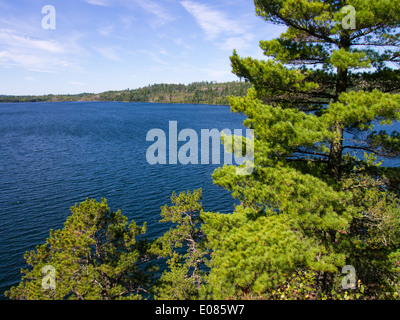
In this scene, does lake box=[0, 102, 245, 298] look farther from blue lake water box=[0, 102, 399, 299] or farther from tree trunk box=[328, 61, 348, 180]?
tree trunk box=[328, 61, 348, 180]

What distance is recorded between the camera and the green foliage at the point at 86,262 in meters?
10.5

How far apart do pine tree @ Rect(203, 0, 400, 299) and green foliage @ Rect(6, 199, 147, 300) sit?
5005 mm

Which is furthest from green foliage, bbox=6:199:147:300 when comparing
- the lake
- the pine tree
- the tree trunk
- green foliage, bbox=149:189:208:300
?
the lake

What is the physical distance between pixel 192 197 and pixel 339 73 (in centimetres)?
1064

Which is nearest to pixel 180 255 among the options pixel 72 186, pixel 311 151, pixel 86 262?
pixel 86 262

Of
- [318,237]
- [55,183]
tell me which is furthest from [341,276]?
[55,183]

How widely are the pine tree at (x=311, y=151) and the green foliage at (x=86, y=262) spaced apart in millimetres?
5005

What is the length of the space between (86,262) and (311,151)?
34.5 feet

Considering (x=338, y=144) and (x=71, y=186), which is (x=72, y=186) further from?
(x=338, y=144)

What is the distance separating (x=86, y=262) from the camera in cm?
1168

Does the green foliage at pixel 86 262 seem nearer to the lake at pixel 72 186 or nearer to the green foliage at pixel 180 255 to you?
the green foliage at pixel 180 255

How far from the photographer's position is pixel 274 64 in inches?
351
